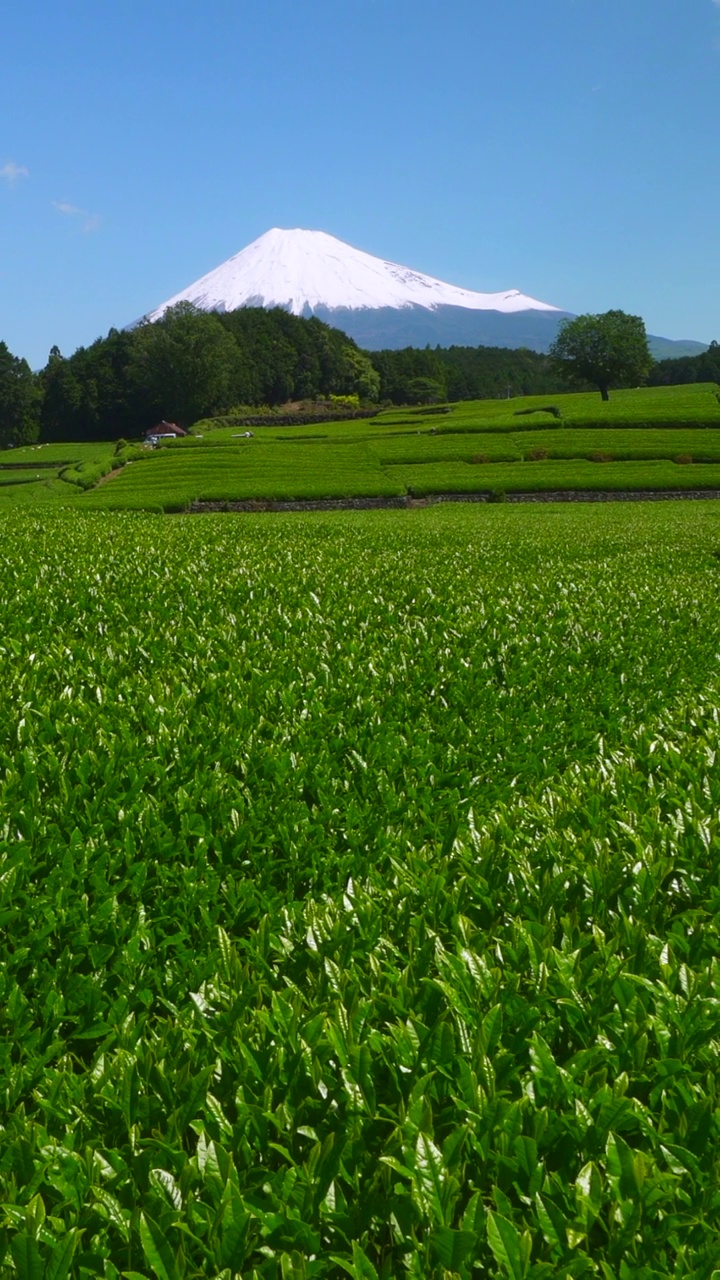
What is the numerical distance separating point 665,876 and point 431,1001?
1397mm

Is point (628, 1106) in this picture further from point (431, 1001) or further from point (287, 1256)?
point (287, 1256)

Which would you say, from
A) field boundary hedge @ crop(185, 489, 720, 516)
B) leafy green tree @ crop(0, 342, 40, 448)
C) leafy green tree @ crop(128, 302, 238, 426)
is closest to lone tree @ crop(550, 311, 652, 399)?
leafy green tree @ crop(128, 302, 238, 426)

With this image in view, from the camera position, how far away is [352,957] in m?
3.09

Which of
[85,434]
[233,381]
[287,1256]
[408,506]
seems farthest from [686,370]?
[287,1256]

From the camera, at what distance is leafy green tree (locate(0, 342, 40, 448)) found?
362 ft

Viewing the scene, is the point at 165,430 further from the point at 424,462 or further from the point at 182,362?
the point at 424,462

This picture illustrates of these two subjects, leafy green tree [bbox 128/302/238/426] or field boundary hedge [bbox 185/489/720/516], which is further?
leafy green tree [bbox 128/302/238/426]

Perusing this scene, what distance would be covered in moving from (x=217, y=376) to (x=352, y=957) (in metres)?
108

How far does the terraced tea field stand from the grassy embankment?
96.9ft

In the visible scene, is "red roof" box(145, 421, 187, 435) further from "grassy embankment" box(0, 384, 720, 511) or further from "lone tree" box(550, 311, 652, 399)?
"lone tree" box(550, 311, 652, 399)

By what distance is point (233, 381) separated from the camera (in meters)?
116

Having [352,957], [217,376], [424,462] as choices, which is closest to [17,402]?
[217,376]

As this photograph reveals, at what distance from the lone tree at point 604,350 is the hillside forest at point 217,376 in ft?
14.8

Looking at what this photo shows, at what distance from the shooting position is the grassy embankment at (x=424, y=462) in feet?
143
